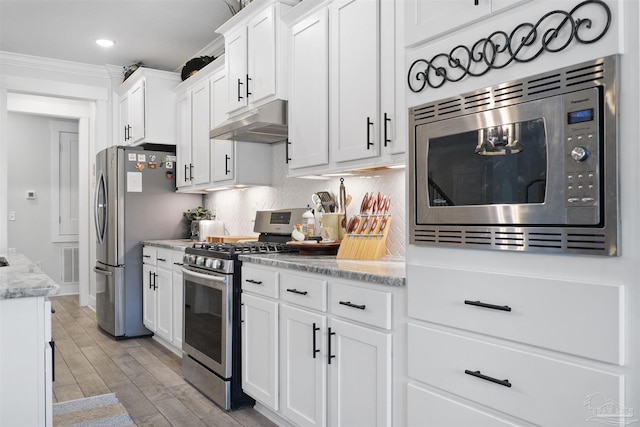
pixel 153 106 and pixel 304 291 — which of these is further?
pixel 153 106

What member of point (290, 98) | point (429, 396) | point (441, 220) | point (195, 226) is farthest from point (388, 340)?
point (195, 226)

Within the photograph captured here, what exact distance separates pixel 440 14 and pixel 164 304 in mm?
3390

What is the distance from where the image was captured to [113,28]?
435 centimetres

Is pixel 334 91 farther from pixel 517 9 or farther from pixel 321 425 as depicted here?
pixel 321 425

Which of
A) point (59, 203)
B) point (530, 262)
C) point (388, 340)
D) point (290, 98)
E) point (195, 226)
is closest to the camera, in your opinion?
point (530, 262)

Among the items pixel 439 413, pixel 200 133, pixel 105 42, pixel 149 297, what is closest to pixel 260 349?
pixel 439 413

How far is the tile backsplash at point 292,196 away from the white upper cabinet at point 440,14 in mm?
1017

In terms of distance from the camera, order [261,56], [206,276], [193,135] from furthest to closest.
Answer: [193,135]
[261,56]
[206,276]

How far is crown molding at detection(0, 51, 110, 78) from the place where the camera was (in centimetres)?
505

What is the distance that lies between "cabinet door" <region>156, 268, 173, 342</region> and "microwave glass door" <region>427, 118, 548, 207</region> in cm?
298

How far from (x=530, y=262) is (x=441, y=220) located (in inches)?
14.0

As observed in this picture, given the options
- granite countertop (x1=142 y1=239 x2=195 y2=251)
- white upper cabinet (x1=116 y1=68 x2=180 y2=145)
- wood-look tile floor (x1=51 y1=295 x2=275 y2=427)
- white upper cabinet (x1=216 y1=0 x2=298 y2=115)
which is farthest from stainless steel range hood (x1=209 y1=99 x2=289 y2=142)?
wood-look tile floor (x1=51 y1=295 x2=275 y2=427)

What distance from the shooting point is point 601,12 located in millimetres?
1274

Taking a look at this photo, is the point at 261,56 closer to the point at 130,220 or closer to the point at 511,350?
the point at 130,220
